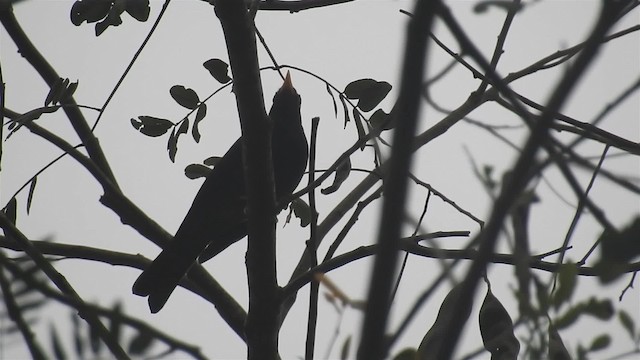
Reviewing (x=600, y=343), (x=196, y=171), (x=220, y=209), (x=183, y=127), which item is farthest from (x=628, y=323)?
(x=220, y=209)

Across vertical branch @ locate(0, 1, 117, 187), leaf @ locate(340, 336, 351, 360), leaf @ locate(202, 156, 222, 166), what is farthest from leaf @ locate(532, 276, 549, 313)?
leaf @ locate(202, 156, 222, 166)

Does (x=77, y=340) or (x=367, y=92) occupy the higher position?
(x=367, y=92)

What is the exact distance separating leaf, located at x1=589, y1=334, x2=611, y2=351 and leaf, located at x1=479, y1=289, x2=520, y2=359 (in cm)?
25

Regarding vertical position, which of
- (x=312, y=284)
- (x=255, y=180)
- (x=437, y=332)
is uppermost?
(x=255, y=180)

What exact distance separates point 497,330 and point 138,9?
1.64m

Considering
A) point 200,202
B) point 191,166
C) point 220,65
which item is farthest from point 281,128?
point 220,65

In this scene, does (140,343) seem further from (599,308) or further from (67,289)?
(67,289)

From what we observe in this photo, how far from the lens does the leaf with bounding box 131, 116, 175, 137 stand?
2.72 metres

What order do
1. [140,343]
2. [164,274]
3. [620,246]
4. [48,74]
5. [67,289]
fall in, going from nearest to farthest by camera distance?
1. [620,246]
2. [140,343]
3. [67,289]
4. [48,74]
5. [164,274]

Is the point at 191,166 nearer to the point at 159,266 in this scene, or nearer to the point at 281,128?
the point at 159,266

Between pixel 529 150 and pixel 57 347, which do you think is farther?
pixel 57 347

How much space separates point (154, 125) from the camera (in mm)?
2721

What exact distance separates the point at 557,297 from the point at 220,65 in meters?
1.69

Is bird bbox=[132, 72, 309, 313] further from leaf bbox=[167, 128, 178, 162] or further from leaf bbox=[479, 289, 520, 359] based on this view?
leaf bbox=[479, 289, 520, 359]
